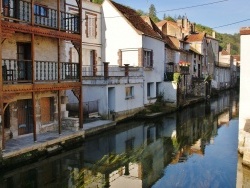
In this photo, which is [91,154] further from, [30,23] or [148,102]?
[148,102]

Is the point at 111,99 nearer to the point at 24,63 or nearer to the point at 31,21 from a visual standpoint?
the point at 24,63

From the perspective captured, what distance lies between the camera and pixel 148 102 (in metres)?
31.7

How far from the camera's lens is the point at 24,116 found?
1750 cm

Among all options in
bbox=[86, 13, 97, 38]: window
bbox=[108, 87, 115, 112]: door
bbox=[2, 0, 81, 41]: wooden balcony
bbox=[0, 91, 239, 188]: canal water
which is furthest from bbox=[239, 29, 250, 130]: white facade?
bbox=[86, 13, 97, 38]: window

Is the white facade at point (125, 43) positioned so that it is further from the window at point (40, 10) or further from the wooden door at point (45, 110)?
the window at point (40, 10)

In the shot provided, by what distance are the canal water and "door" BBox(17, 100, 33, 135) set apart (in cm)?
310

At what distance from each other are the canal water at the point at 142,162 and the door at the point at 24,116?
310 centimetres

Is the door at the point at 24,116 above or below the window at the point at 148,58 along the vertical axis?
below

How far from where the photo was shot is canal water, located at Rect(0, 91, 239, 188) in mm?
12680

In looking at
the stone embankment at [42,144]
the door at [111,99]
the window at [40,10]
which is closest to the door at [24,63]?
the window at [40,10]

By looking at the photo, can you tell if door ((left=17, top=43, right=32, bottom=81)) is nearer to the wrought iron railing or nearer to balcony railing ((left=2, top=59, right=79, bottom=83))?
balcony railing ((left=2, top=59, right=79, bottom=83))

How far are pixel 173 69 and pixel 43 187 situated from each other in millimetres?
29742

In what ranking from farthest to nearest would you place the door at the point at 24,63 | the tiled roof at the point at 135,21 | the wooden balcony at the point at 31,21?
the tiled roof at the point at 135,21 < the door at the point at 24,63 < the wooden balcony at the point at 31,21

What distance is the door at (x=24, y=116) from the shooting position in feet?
56.2
